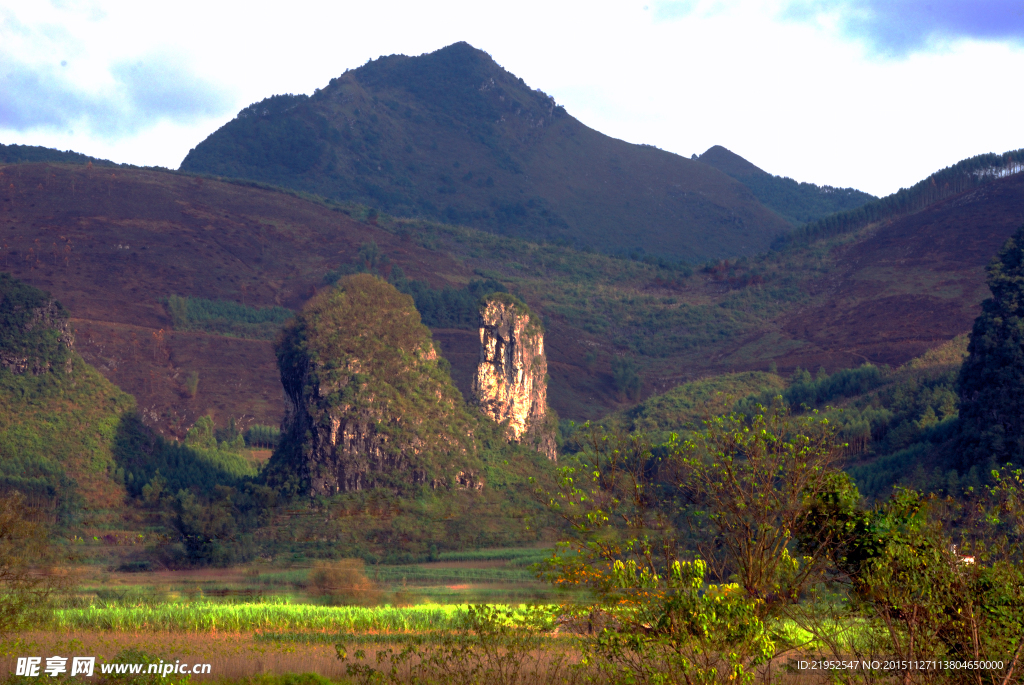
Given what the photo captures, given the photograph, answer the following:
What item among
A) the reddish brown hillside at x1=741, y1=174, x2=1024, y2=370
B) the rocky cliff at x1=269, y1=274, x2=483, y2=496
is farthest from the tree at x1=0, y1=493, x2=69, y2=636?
the reddish brown hillside at x1=741, y1=174, x2=1024, y2=370

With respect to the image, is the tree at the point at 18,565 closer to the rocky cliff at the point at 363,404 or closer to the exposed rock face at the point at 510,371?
the rocky cliff at the point at 363,404

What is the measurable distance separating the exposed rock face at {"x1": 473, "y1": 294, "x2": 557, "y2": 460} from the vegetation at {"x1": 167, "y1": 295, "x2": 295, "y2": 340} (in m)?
31.7

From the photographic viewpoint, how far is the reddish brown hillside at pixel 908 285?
281ft

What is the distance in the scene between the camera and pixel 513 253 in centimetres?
12825

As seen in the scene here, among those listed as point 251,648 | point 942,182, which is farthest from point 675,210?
point 251,648

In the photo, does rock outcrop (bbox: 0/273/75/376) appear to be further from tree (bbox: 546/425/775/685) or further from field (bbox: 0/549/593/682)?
tree (bbox: 546/425/775/685)

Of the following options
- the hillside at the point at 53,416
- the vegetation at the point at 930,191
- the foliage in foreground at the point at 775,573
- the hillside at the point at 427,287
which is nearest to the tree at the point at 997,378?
the foliage in foreground at the point at 775,573

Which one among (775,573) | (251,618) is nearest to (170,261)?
(251,618)

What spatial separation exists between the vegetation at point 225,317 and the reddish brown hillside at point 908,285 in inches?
1874

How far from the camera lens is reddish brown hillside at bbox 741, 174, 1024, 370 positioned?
85.8 metres

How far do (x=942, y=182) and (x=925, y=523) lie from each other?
11616 centimetres

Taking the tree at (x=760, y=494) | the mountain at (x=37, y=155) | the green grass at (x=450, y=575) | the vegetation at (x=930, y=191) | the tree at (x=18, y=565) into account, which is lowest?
the green grass at (x=450, y=575)

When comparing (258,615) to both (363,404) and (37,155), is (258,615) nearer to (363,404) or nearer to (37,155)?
Result: (363,404)

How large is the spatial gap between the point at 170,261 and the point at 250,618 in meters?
77.2
